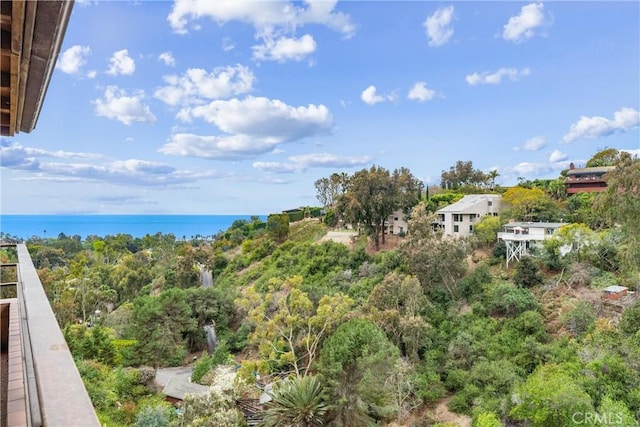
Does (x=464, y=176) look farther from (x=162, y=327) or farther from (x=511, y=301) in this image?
(x=162, y=327)

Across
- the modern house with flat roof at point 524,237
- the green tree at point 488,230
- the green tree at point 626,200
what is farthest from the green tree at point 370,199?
the green tree at point 626,200

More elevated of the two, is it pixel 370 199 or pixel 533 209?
pixel 370 199

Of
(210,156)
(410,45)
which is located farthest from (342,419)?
(210,156)

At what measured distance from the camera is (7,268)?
4.34 metres

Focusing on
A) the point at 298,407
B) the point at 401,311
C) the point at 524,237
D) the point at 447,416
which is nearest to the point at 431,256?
the point at 401,311

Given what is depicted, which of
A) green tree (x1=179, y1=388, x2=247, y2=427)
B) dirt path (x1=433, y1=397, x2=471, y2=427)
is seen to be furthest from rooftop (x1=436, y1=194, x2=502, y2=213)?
green tree (x1=179, y1=388, x2=247, y2=427)

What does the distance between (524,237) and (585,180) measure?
1284 centimetres

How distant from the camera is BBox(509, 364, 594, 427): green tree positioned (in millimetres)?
6984

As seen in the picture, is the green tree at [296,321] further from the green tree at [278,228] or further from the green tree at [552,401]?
the green tree at [278,228]

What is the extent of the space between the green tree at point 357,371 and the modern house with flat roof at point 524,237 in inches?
355

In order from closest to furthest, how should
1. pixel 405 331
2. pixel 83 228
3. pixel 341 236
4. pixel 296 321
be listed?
pixel 296 321, pixel 405 331, pixel 341 236, pixel 83 228
